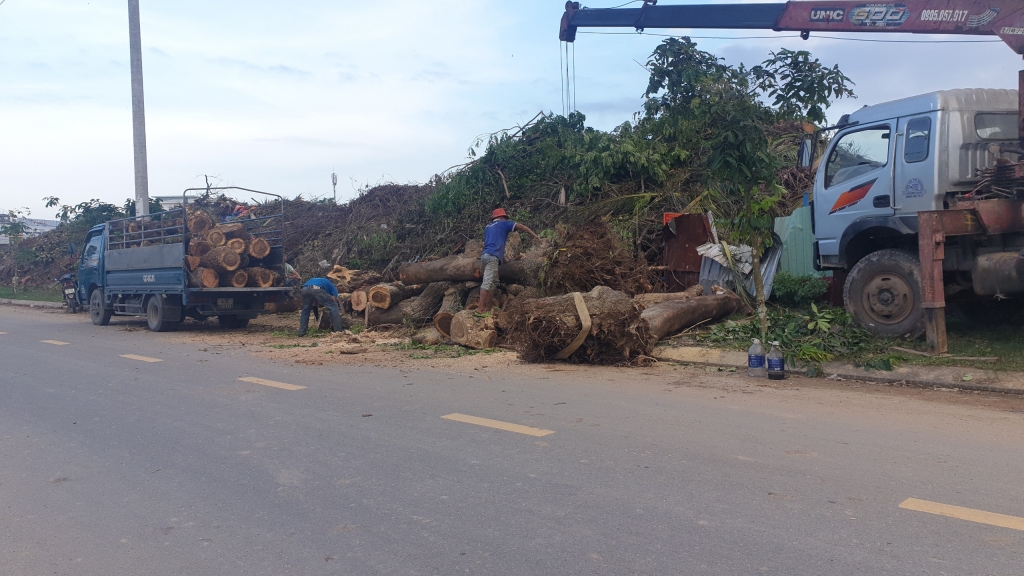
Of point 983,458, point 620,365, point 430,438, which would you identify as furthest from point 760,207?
point 430,438

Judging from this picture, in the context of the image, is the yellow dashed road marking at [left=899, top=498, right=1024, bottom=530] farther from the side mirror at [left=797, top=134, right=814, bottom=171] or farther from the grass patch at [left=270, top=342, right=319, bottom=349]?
the grass patch at [left=270, top=342, right=319, bottom=349]

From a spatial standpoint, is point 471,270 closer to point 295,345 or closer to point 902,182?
point 295,345

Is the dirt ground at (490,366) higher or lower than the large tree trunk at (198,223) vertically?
lower

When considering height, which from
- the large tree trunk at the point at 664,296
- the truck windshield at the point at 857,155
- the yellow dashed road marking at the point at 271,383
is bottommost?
the yellow dashed road marking at the point at 271,383

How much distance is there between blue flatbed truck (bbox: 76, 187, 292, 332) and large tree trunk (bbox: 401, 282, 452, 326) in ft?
9.74

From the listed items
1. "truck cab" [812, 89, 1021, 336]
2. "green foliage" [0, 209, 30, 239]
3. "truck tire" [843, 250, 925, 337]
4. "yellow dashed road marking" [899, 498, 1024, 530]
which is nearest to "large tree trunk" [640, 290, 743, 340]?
"truck cab" [812, 89, 1021, 336]

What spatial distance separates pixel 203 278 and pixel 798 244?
10630 mm

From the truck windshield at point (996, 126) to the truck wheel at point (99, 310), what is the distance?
16.8 metres

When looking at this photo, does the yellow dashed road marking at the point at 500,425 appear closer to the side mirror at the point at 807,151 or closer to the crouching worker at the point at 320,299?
the side mirror at the point at 807,151

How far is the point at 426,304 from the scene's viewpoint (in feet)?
46.8

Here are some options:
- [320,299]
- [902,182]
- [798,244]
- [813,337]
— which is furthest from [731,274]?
[320,299]

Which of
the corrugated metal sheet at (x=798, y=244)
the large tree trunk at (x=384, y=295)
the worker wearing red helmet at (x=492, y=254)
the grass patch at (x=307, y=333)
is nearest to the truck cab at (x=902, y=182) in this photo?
the corrugated metal sheet at (x=798, y=244)

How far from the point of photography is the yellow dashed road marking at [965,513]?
13.3 ft

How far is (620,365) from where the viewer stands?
9.83 m
